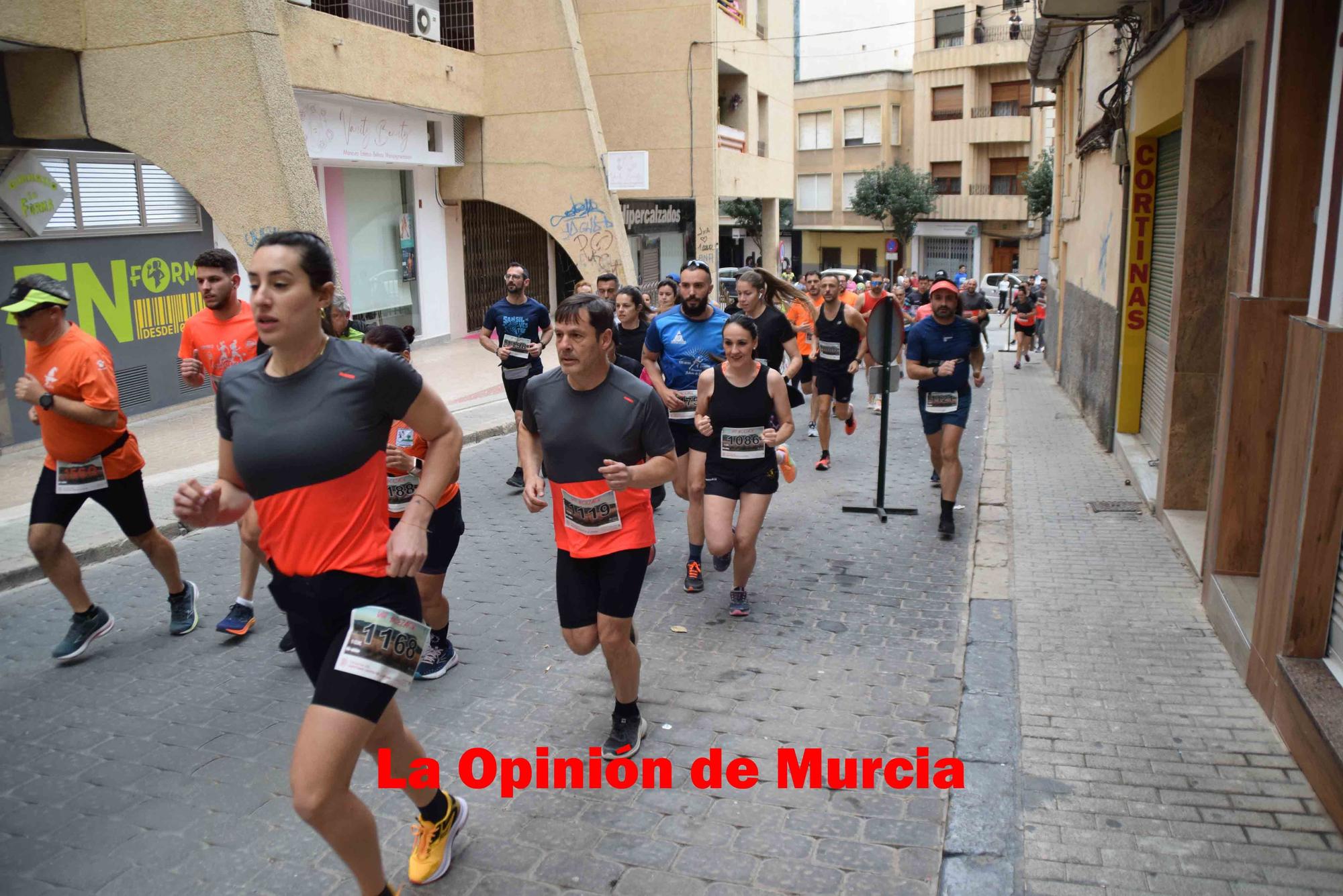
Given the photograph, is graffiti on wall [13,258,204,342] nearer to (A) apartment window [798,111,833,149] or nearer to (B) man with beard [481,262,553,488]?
(B) man with beard [481,262,553,488]

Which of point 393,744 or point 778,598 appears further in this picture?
point 778,598

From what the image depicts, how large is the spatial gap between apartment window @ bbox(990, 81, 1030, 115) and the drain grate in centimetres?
4485

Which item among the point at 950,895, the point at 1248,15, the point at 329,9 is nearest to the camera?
the point at 950,895

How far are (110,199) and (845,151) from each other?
46702mm

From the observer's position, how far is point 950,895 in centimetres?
366

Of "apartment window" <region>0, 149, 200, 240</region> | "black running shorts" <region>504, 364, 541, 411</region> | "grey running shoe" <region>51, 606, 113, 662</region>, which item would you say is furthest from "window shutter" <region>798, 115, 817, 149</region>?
"grey running shoe" <region>51, 606, 113, 662</region>

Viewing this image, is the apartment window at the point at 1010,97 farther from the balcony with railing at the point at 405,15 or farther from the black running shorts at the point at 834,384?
the black running shorts at the point at 834,384

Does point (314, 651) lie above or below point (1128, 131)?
below

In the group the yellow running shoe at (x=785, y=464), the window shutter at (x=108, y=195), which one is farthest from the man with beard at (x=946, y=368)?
the window shutter at (x=108, y=195)

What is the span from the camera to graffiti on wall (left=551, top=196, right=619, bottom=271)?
1984 cm

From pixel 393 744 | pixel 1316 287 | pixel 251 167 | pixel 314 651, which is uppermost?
pixel 251 167

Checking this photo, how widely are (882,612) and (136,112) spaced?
998 centimetres

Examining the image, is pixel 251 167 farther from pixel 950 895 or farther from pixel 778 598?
pixel 950 895

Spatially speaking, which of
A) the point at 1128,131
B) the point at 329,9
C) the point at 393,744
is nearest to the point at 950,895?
the point at 393,744
